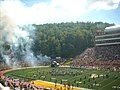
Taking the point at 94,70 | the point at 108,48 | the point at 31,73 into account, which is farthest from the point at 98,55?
the point at 31,73

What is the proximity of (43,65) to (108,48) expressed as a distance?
6152 mm

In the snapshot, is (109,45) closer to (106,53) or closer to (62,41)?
(106,53)

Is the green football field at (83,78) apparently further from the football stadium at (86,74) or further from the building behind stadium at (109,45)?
the building behind stadium at (109,45)

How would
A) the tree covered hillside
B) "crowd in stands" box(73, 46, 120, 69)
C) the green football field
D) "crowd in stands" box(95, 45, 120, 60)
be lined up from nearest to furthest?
the green football field < "crowd in stands" box(73, 46, 120, 69) < "crowd in stands" box(95, 45, 120, 60) < the tree covered hillside

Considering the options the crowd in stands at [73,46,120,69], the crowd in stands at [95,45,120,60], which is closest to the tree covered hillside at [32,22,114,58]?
the crowd in stands at [73,46,120,69]

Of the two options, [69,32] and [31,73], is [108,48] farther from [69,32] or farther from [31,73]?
[69,32]

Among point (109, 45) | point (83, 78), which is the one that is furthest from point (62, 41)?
point (83, 78)

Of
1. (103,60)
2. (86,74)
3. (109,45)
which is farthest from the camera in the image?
(109,45)

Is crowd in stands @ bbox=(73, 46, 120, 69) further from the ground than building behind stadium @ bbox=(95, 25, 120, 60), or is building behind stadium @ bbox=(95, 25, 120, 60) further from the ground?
building behind stadium @ bbox=(95, 25, 120, 60)

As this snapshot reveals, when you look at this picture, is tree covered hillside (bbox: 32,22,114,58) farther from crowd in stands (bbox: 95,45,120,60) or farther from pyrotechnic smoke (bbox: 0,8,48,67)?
crowd in stands (bbox: 95,45,120,60)

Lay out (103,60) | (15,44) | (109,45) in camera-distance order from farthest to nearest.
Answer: (15,44) < (109,45) < (103,60)

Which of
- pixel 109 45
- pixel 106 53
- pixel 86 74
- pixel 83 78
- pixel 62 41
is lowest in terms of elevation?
pixel 86 74

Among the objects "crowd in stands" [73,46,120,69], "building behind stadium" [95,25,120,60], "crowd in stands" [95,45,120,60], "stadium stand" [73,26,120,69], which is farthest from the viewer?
"building behind stadium" [95,25,120,60]

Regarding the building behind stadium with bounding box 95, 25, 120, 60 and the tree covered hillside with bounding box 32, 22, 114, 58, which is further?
the tree covered hillside with bounding box 32, 22, 114, 58
